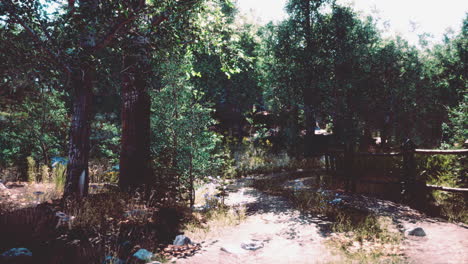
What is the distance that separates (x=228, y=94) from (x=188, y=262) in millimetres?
19358

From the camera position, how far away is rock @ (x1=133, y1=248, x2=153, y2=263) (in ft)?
13.9

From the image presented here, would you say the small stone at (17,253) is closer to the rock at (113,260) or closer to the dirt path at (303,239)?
the rock at (113,260)

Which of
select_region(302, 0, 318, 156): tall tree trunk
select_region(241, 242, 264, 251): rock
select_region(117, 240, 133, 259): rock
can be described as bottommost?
select_region(241, 242, 264, 251): rock

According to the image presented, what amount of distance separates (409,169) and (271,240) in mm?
4345

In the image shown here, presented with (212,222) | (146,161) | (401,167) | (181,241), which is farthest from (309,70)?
(181,241)

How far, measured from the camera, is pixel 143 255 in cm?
429

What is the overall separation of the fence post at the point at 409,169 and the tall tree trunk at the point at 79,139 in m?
8.26

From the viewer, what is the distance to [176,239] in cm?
521

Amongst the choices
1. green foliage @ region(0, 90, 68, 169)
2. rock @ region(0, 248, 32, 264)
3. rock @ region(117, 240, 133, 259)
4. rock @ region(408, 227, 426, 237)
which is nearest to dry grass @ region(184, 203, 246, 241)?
rock @ region(117, 240, 133, 259)

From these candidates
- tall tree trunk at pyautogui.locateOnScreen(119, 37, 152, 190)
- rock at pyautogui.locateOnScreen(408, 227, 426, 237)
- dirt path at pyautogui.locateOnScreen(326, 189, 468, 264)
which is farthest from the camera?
tall tree trunk at pyautogui.locateOnScreen(119, 37, 152, 190)

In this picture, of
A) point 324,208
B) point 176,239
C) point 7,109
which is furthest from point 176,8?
point 7,109

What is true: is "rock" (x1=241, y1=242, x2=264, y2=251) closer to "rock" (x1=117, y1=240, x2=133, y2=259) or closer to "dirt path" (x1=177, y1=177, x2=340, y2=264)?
"dirt path" (x1=177, y1=177, x2=340, y2=264)

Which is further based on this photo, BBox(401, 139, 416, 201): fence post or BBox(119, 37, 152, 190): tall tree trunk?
BBox(119, 37, 152, 190): tall tree trunk

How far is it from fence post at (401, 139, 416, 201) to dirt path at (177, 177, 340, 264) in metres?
2.75
